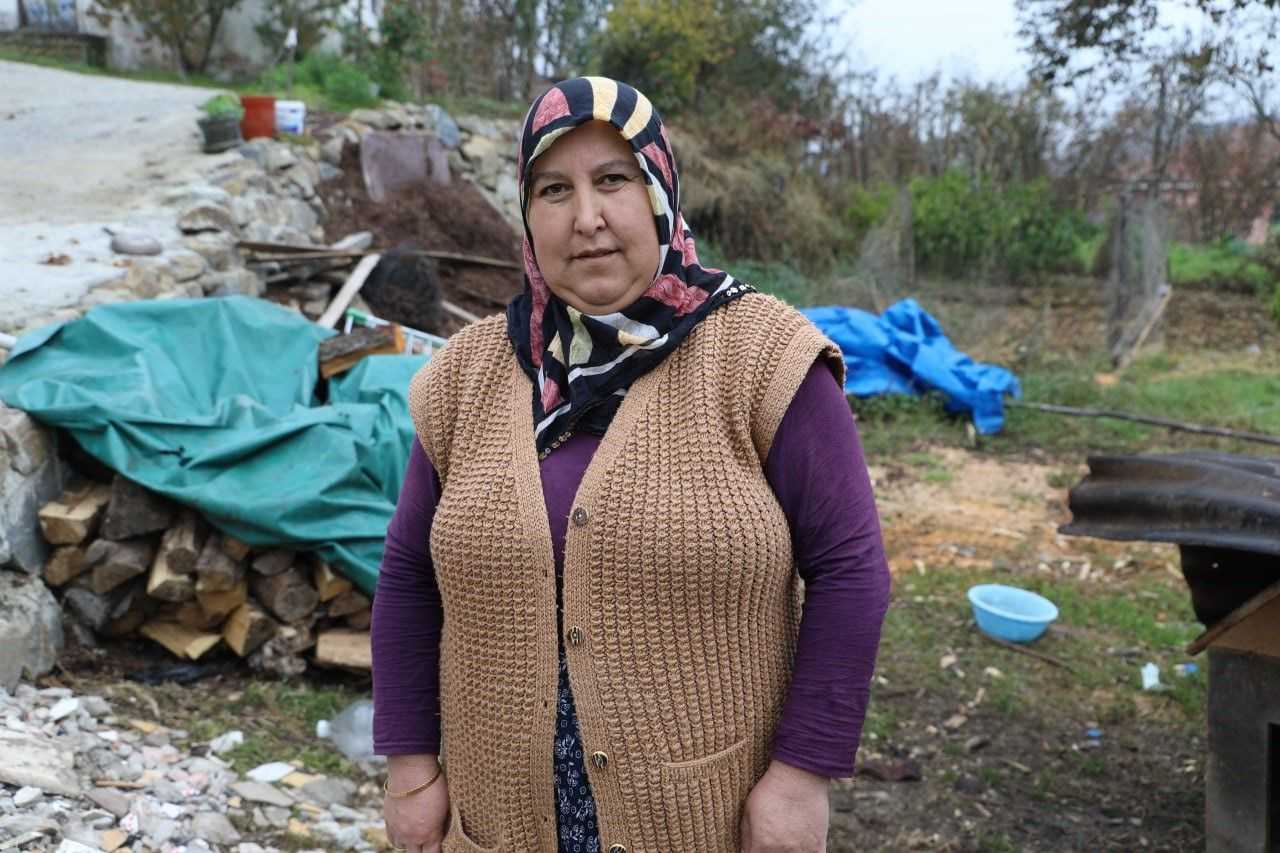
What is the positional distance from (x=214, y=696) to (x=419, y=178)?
7076 mm

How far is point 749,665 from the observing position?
1503 millimetres

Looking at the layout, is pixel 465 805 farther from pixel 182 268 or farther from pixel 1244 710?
pixel 182 268

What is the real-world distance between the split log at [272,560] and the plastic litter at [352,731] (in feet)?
1.97

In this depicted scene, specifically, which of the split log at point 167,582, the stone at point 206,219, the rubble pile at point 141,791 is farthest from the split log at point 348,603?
the stone at point 206,219

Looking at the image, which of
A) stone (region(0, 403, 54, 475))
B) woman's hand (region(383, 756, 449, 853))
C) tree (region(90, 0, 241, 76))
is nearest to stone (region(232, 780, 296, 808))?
stone (region(0, 403, 54, 475))

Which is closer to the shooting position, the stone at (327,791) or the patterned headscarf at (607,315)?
the patterned headscarf at (607,315)

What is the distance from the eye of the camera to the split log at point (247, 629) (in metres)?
3.91

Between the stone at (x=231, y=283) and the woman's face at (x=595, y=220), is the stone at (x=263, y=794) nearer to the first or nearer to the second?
the woman's face at (x=595, y=220)

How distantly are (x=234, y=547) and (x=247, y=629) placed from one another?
0.31m

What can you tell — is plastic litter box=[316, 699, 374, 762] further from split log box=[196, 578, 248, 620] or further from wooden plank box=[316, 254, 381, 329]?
wooden plank box=[316, 254, 381, 329]

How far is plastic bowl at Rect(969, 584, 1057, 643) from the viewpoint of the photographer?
4754mm

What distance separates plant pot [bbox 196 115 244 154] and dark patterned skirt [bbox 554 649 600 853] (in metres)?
7.87

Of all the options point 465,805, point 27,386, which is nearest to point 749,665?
point 465,805

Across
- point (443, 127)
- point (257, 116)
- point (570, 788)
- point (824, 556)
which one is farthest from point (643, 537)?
point (443, 127)
